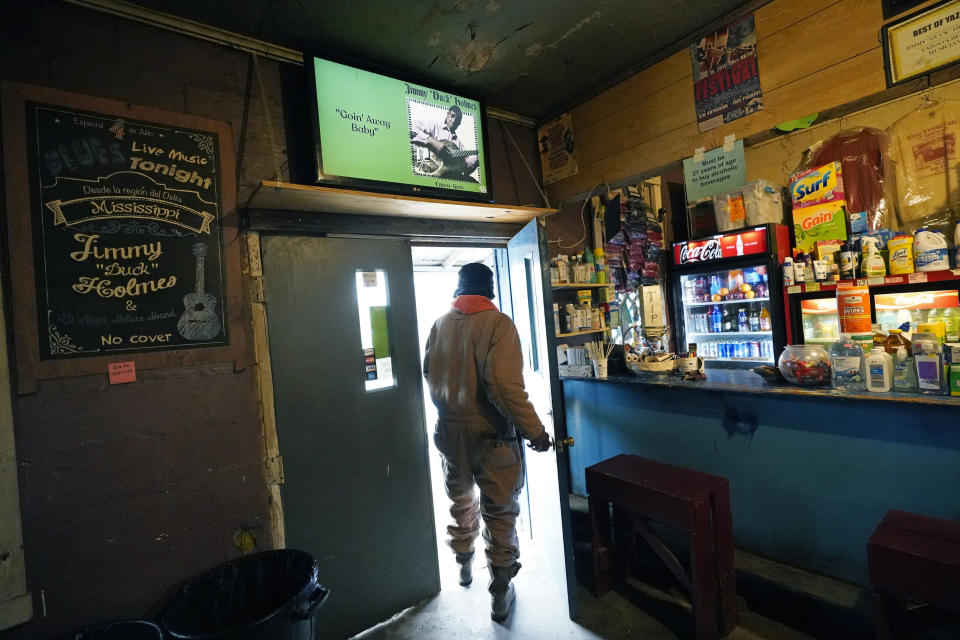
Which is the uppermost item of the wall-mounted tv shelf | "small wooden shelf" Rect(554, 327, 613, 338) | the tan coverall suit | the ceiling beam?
the ceiling beam

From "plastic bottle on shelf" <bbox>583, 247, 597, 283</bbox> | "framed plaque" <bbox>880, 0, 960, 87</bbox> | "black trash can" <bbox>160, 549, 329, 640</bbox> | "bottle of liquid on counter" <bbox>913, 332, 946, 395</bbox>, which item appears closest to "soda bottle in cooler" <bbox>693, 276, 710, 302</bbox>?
"plastic bottle on shelf" <bbox>583, 247, 597, 283</bbox>

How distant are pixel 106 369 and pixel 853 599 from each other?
3.37m

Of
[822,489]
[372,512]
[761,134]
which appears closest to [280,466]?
[372,512]

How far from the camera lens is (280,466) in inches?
87.6

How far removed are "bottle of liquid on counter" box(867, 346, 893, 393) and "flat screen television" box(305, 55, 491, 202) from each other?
2142mm

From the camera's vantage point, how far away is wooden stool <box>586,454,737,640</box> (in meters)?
2.01

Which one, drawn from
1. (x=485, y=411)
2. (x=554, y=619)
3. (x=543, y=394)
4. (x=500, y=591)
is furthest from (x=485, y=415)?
(x=554, y=619)

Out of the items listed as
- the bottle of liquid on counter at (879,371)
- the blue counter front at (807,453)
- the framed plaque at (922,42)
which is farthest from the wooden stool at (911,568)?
the framed plaque at (922,42)

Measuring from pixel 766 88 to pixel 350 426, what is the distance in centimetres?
279

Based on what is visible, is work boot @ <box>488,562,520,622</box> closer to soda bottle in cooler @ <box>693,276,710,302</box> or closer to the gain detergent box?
soda bottle in cooler @ <box>693,276,710,302</box>

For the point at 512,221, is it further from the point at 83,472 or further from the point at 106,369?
the point at 83,472

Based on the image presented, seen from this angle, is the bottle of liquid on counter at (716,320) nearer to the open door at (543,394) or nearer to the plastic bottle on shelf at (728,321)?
the plastic bottle on shelf at (728,321)

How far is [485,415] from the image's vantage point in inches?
98.0

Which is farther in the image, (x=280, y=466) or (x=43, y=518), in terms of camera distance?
(x=280, y=466)
